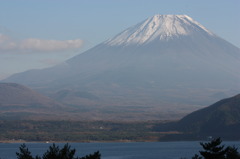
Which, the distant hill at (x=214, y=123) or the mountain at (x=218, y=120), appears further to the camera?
the mountain at (x=218, y=120)

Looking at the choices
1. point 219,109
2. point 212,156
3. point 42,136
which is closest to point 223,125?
point 219,109

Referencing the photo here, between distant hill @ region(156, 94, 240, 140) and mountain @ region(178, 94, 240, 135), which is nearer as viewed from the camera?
distant hill @ region(156, 94, 240, 140)

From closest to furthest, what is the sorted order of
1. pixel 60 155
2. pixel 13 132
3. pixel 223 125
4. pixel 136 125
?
pixel 60 155 < pixel 223 125 < pixel 13 132 < pixel 136 125

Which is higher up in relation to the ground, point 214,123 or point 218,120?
point 218,120

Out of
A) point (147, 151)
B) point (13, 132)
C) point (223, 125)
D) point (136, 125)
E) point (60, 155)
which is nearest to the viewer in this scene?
point (60, 155)

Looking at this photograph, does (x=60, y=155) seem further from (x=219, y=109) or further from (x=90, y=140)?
(x=219, y=109)

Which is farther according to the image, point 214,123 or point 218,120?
point 218,120

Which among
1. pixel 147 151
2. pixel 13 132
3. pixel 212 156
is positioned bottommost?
pixel 212 156

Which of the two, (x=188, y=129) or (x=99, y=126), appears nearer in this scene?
(x=188, y=129)
